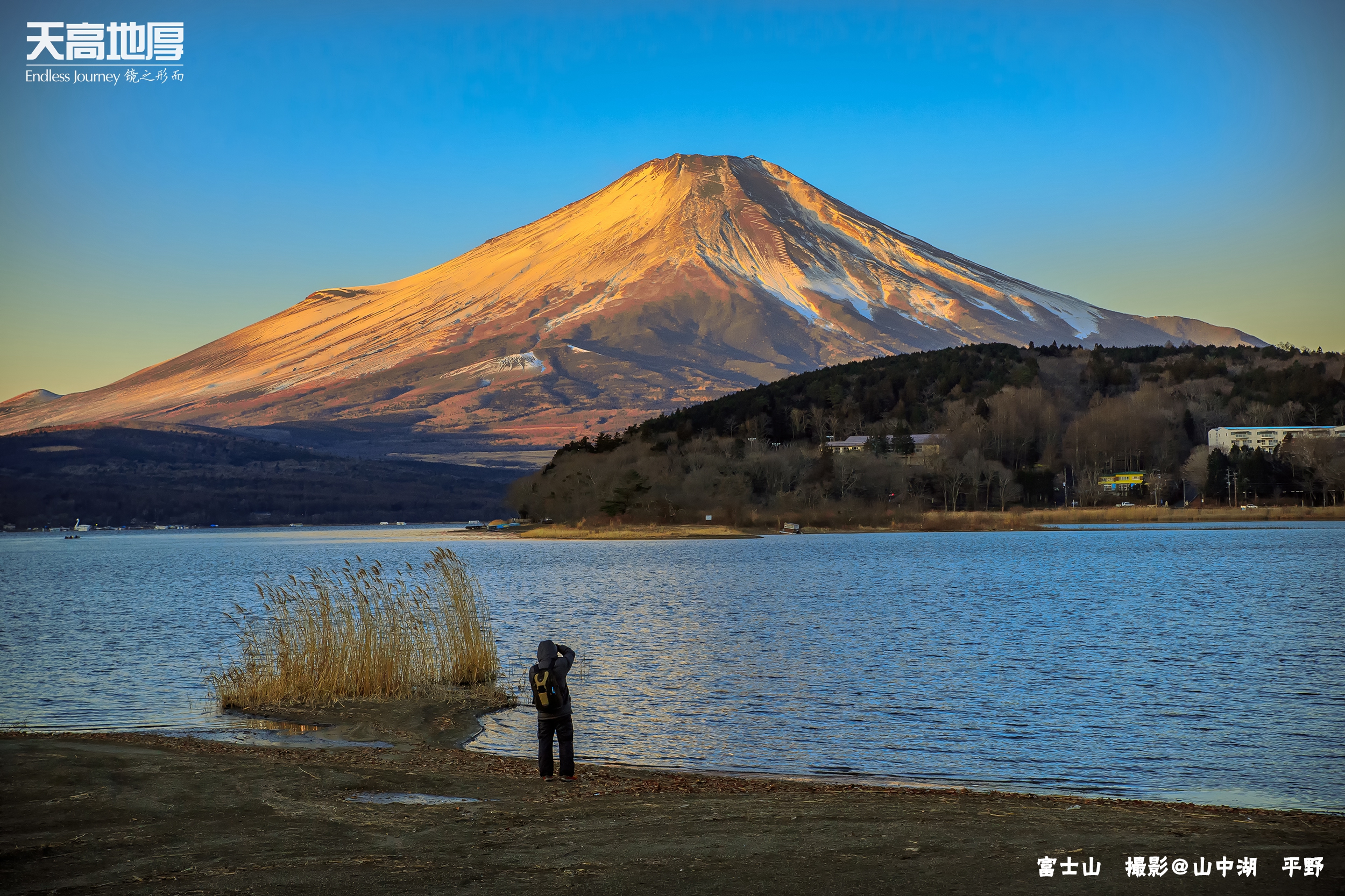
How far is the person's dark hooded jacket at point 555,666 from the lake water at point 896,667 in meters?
2.56

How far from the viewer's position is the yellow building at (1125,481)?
117m

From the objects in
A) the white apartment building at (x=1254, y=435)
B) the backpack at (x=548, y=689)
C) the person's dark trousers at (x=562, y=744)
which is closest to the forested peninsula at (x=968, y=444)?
the white apartment building at (x=1254, y=435)

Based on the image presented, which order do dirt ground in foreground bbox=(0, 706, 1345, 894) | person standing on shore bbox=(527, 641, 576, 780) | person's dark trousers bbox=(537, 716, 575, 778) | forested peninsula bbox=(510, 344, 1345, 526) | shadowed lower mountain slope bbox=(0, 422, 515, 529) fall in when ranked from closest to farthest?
dirt ground in foreground bbox=(0, 706, 1345, 894)
person standing on shore bbox=(527, 641, 576, 780)
person's dark trousers bbox=(537, 716, 575, 778)
forested peninsula bbox=(510, 344, 1345, 526)
shadowed lower mountain slope bbox=(0, 422, 515, 529)

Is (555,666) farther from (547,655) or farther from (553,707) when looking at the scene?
(553,707)

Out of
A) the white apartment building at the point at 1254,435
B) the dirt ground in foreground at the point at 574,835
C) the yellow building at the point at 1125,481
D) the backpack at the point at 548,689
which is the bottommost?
the dirt ground in foreground at the point at 574,835

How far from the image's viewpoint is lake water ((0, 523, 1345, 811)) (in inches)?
563

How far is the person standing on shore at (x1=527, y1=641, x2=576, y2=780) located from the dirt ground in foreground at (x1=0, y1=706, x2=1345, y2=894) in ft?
1.15

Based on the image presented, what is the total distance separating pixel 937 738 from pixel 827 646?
1092 cm

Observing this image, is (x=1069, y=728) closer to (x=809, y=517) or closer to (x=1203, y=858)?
(x=1203, y=858)

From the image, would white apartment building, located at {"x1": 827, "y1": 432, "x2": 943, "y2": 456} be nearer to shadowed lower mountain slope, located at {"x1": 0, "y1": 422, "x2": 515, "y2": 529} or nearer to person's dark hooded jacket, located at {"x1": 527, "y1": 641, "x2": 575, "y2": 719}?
shadowed lower mountain slope, located at {"x1": 0, "y1": 422, "x2": 515, "y2": 529}

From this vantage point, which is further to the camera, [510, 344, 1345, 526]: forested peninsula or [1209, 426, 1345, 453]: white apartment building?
[1209, 426, 1345, 453]: white apartment building

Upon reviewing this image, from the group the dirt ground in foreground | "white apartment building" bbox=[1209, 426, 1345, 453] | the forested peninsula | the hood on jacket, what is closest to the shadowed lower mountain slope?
the forested peninsula

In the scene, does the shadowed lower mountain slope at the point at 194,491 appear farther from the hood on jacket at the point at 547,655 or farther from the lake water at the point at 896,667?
the hood on jacket at the point at 547,655

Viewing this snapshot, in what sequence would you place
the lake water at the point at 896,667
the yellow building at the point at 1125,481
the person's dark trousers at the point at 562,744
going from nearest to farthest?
1. the person's dark trousers at the point at 562,744
2. the lake water at the point at 896,667
3. the yellow building at the point at 1125,481
